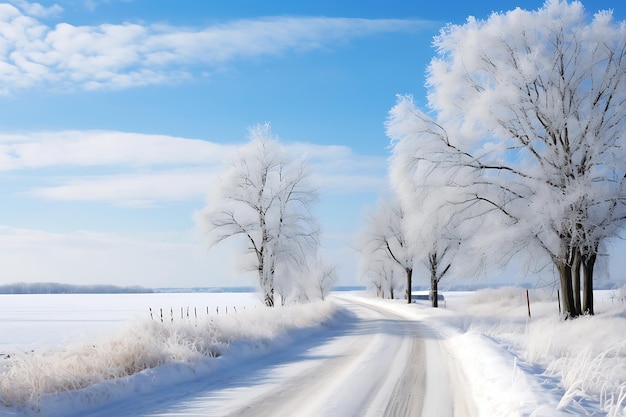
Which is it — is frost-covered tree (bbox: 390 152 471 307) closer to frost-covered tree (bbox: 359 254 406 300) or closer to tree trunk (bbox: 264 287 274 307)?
tree trunk (bbox: 264 287 274 307)

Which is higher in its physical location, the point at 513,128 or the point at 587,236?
the point at 513,128

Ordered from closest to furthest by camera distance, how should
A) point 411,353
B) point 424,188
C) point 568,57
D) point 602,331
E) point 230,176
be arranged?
1. point 411,353
2. point 602,331
3. point 568,57
4. point 424,188
5. point 230,176

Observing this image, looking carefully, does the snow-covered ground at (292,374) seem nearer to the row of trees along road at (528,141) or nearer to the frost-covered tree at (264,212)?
the row of trees along road at (528,141)

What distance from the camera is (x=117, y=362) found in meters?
9.79

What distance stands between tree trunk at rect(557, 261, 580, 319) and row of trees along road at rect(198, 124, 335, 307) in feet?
48.6

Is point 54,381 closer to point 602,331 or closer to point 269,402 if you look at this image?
point 269,402

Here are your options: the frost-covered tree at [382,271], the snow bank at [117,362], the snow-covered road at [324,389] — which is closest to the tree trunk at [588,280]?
the snow-covered road at [324,389]

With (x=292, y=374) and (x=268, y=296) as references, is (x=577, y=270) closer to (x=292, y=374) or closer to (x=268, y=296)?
(x=292, y=374)

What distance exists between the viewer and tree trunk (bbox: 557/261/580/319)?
19906 mm

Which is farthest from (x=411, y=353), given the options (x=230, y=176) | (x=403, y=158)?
(x=230, y=176)

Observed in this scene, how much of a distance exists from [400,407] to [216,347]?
6.13m

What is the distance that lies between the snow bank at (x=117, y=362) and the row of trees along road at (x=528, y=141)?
9461 millimetres

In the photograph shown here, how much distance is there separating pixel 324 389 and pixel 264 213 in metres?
22.7

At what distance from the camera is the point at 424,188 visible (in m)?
21.5
